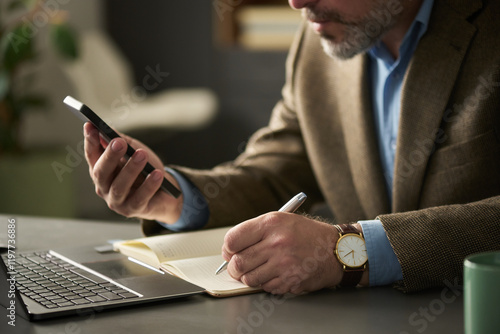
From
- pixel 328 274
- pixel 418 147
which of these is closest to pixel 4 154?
pixel 418 147

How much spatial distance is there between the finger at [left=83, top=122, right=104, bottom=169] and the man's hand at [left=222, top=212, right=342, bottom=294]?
349 mm

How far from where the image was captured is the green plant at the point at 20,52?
137 inches

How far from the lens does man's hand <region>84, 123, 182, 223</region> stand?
4.07 ft

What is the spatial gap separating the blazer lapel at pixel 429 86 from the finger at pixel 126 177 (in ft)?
1.67

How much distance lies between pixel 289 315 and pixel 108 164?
48 cm

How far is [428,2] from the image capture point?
55.8 inches

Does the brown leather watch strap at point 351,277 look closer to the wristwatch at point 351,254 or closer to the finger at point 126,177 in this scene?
the wristwatch at point 351,254

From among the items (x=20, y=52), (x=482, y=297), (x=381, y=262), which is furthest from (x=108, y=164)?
(x=20, y=52)

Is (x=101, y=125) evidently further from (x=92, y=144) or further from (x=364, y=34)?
(x=364, y=34)

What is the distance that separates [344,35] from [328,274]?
61 centimetres

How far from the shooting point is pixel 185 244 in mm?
1239

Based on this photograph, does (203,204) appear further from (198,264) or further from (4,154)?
(4,154)

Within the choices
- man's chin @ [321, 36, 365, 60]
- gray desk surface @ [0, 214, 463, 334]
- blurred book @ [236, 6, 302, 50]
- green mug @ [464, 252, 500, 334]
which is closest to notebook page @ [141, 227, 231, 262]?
gray desk surface @ [0, 214, 463, 334]

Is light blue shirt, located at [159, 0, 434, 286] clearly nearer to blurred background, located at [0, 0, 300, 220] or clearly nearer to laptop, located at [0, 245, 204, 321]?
laptop, located at [0, 245, 204, 321]
